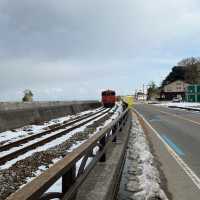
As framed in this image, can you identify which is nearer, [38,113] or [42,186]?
[42,186]

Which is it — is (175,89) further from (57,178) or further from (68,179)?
(57,178)

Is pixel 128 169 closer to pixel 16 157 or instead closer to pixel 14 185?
pixel 14 185

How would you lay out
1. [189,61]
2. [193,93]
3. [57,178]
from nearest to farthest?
[57,178] → [193,93] → [189,61]

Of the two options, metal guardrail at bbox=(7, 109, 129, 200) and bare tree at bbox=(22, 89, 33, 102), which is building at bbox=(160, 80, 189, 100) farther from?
metal guardrail at bbox=(7, 109, 129, 200)

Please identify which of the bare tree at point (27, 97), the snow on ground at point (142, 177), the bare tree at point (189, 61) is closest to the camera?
the snow on ground at point (142, 177)

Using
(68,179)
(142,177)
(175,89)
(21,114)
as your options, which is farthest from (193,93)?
(68,179)

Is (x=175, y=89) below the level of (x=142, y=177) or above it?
above

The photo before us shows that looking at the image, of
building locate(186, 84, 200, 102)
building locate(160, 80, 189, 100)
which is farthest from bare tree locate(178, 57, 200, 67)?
building locate(186, 84, 200, 102)

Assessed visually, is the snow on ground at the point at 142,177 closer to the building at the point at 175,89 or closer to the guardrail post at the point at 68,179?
the guardrail post at the point at 68,179

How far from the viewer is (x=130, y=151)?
14.3 m

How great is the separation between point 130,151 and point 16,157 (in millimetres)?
3781


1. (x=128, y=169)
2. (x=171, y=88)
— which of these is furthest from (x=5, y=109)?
(x=171, y=88)

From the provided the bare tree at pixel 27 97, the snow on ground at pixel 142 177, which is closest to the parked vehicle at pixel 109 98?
the bare tree at pixel 27 97

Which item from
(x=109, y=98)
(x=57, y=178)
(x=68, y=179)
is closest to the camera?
(x=57, y=178)
